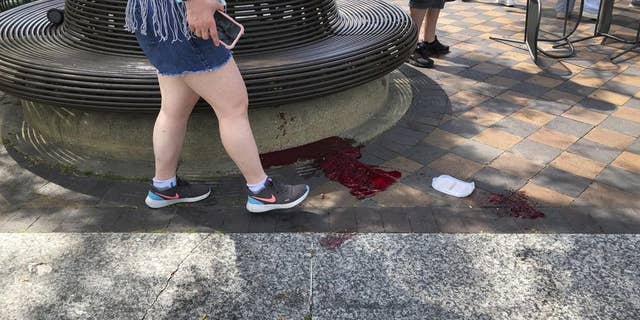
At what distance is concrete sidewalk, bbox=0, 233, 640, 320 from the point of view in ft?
7.30

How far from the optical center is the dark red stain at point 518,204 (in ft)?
9.49

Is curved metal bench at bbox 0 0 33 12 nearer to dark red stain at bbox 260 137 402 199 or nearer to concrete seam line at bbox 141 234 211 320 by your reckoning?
dark red stain at bbox 260 137 402 199

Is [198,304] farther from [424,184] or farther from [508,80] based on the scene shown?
[508,80]

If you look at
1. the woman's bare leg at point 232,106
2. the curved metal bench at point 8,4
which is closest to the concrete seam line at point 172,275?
the woman's bare leg at point 232,106

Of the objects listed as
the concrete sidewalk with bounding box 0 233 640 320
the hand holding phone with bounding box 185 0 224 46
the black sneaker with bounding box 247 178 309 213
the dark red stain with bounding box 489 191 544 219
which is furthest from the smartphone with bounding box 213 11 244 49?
the dark red stain with bounding box 489 191 544 219

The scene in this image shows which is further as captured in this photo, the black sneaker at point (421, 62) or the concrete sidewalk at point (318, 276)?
the black sneaker at point (421, 62)

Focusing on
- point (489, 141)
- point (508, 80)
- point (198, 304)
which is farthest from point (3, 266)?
point (508, 80)

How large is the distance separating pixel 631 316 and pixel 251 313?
61.3 inches

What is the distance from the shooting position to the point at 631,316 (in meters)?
2.15

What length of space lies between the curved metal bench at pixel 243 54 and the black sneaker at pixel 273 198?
55 cm

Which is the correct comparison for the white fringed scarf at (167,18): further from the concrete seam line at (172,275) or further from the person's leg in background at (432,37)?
the person's leg in background at (432,37)

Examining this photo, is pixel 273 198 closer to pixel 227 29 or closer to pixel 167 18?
pixel 227 29

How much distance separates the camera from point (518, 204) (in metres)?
2.99

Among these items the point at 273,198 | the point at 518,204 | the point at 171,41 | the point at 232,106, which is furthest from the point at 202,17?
the point at 518,204
